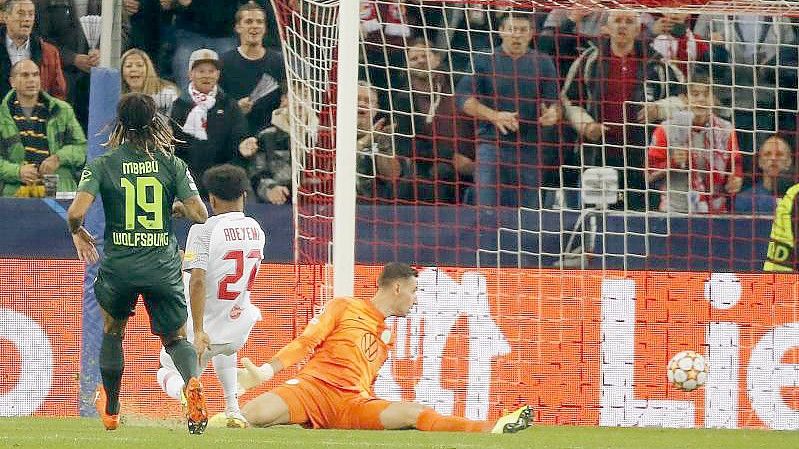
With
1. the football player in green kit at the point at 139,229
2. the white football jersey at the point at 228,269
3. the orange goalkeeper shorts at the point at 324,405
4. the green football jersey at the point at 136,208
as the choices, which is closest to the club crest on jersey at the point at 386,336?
the orange goalkeeper shorts at the point at 324,405

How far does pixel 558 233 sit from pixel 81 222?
15.1 feet

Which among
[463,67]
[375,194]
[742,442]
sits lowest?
[742,442]

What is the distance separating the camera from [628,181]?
12898mm

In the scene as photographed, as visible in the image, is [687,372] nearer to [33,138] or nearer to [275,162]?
[275,162]

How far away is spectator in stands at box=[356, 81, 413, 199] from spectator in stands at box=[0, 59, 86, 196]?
2.21 metres

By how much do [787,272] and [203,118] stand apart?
4.71 m

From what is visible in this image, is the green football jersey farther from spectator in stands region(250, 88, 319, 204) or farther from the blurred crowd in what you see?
spectator in stands region(250, 88, 319, 204)

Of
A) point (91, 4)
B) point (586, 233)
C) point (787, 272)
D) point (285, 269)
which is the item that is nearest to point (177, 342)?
point (285, 269)

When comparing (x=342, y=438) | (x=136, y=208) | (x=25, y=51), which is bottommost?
(x=342, y=438)

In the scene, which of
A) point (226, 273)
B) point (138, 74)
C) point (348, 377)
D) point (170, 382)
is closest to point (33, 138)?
point (138, 74)

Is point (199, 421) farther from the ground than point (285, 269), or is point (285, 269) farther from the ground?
point (285, 269)

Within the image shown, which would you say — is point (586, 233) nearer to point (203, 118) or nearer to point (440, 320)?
point (440, 320)

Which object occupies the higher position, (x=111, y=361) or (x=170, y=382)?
Result: (x=111, y=361)

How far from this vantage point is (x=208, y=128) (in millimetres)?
12953
